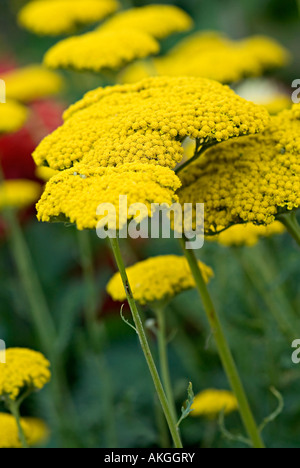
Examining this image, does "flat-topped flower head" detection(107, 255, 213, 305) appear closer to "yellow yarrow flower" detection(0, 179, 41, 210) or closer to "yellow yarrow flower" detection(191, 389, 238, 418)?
"yellow yarrow flower" detection(191, 389, 238, 418)

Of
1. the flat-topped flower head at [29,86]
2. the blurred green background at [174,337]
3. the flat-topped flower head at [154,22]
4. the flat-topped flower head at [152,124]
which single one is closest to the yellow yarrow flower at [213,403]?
the blurred green background at [174,337]

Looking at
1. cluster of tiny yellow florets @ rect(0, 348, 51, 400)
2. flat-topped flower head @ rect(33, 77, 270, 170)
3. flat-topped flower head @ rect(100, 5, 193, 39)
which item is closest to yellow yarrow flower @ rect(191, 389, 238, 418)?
cluster of tiny yellow florets @ rect(0, 348, 51, 400)

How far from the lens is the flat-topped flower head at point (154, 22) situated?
4.76 feet

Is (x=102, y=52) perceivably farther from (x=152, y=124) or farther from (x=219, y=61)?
(x=152, y=124)

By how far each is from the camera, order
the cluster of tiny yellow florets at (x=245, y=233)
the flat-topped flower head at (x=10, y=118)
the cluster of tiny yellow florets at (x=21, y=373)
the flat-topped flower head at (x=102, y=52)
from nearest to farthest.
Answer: the cluster of tiny yellow florets at (x=21, y=373), the cluster of tiny yellow florets at (x=245, y=233), the flat-topped flower head at (x=102, y=52), the flat-topped flower head at (x=10, y=118)

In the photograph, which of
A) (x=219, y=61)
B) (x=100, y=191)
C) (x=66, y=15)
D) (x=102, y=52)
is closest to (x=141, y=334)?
(x=100, y=191)

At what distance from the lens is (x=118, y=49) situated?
123cm

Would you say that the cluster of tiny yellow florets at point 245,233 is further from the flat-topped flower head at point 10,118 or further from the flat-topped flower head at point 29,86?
the flat-topped flower head at point 29,86

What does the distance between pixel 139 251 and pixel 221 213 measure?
4.04ft

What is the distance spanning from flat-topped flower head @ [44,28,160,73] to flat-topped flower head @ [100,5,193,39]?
0.15 m

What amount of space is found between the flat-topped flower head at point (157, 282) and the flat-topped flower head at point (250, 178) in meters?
0.16

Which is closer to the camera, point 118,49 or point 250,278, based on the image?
point 118,49

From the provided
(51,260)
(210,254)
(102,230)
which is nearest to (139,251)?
(51,260)

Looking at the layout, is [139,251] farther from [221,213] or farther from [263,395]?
[221,213]
